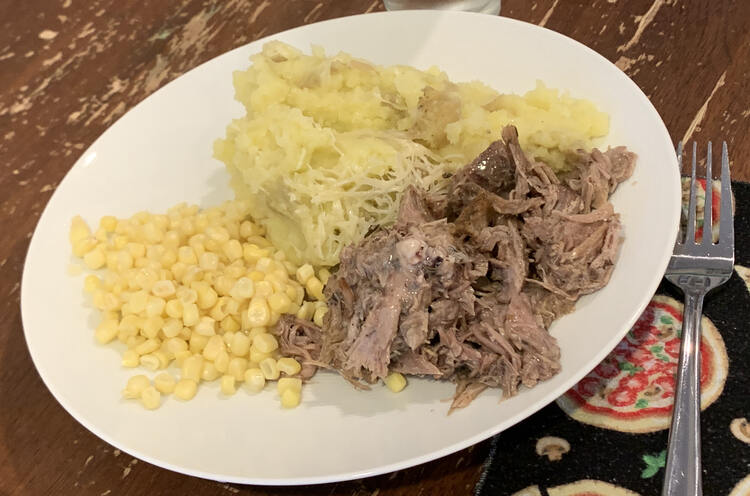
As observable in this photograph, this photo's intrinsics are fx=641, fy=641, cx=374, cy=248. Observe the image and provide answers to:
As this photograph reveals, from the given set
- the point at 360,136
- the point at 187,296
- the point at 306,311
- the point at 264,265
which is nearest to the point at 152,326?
the point at 187,296

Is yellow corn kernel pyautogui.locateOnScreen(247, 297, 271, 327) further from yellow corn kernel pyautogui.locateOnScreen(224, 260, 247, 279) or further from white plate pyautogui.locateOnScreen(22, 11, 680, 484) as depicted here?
white plate pyautogui.locateOnScreen(22, 11, 680, 484)

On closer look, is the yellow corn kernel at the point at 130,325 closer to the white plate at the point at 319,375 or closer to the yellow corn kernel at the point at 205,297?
the white plate at the point at 319,375

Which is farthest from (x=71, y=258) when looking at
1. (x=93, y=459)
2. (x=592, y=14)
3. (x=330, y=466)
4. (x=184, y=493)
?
(x=592, y=14)

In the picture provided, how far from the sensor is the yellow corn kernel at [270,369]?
2.38m

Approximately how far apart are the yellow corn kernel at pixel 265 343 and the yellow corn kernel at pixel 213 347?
13cm

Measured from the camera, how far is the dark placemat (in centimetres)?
200

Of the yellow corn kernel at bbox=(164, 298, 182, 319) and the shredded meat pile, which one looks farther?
the yellow corn kernel at bbox=(164, 298, 182, 319)

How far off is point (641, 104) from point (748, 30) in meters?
1.32

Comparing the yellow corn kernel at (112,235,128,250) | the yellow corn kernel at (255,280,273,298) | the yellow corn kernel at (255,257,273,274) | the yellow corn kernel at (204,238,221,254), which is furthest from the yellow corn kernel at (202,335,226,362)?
the yellow corn kernel at (112,235,128,250)

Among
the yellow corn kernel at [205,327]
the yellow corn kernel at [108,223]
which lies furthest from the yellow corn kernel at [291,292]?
the yellow corn kernel at [108,223]

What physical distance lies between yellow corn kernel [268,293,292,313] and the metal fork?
144 centimetres

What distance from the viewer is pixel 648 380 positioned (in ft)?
7.43

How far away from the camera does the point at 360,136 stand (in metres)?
2.69

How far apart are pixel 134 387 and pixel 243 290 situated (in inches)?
21.2
